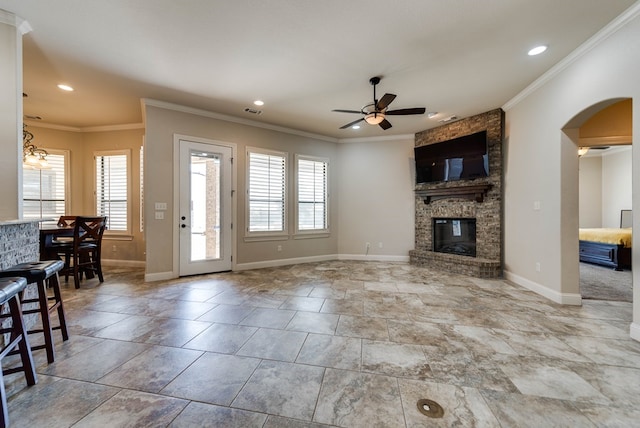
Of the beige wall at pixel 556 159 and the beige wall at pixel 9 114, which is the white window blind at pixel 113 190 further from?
the beige wall at pixel 556 159

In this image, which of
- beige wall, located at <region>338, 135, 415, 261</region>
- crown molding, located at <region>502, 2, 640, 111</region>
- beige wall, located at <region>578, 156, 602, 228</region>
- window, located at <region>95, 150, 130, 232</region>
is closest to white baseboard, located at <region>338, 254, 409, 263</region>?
beige wall, located at <region>338, 135, 415, 261</region>

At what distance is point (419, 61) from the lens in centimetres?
311

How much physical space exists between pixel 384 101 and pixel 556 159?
2376 millimetres

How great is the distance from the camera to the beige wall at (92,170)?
552 centimetres

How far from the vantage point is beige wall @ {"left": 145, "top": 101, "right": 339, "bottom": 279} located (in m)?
4.30

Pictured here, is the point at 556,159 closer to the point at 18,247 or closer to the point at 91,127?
the point at 18,247

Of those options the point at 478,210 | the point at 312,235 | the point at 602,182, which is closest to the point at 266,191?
the point at 312,235

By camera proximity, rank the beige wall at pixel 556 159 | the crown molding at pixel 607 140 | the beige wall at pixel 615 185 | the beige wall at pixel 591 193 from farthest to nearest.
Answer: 1. the beige wall at pixel 591 193
2. the beige wall at pixel 615 185
3. the crown molding at pixel 607 140
4. the beige wall at pixel 556 159

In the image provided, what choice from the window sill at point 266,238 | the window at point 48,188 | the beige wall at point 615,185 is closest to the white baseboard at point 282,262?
the window sill at point 266,238

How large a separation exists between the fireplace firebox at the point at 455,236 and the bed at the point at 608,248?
9.26 ft

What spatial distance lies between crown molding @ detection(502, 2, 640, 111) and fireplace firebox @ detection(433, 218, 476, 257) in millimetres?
2364

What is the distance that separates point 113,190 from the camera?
5602 mm

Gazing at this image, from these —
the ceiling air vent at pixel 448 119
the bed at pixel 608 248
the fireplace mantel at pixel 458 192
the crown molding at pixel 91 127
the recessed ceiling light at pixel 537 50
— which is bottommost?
the bed at pixel 608 248

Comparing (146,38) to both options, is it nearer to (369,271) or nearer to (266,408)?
(266,408)
